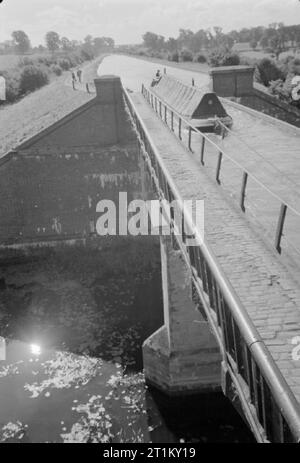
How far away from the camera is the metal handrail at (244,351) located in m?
3.04

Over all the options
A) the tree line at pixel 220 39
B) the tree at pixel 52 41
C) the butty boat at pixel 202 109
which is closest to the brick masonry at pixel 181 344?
the butty boat at pixel 202 109

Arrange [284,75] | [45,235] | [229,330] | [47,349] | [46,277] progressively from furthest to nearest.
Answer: [284,75] < [45,235] < [46,277] < [47,349] < [229,330]

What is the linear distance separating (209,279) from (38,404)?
8.87 meters

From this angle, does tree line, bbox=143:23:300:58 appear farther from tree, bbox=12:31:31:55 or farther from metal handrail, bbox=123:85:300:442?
metal handrail, bbox=123:85:300:442

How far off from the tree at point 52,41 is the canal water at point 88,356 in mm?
87969

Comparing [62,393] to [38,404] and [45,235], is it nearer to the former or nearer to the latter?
[38,404]

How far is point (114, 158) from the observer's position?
66.4ft

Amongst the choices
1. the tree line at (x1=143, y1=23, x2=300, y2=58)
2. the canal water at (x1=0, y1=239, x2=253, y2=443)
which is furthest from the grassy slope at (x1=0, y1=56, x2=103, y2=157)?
the tree line at (x1=143, y1=23, x2=300, y2=58)

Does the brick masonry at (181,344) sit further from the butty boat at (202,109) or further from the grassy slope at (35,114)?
the grassy slope at (35,114)

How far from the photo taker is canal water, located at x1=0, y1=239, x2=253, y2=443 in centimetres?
1123

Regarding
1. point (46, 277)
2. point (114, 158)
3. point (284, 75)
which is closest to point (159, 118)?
point (114, 158)

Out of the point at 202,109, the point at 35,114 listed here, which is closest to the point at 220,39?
the point at 35,114

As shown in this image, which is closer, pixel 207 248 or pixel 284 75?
pixel 207 248

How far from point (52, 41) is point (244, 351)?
105778 millimetres
